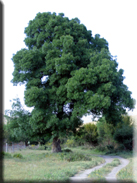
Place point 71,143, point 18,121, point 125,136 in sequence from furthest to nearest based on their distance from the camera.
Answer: point 71,143 < point 125,136 < point 18,121

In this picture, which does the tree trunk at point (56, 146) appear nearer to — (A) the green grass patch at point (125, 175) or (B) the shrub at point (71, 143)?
(A) the green grass patch at point (125, 175)

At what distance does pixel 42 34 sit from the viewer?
16000 millimetres

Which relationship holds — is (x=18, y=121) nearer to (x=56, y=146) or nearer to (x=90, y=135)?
(x=56, y=146)

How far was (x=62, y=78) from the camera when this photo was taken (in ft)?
48.8

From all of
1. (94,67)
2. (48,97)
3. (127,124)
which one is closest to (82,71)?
(94,67)

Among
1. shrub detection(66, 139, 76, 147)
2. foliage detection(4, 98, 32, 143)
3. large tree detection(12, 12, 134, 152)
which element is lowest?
shrub detection(66, 139, 76, 147)

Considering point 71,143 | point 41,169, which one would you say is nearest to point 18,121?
point 41,169

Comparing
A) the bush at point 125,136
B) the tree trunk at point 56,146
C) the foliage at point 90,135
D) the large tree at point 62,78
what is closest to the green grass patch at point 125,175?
the large tree at point 62,78

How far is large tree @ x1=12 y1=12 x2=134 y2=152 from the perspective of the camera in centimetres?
1317

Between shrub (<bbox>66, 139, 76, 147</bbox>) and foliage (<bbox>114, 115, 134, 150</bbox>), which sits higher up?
foliage (<bbox>114, 115, 134, 150</bbox>)

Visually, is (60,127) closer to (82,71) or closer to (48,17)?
(82,71)

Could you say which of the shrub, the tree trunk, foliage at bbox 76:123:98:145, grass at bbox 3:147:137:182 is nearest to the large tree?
the tree trunk

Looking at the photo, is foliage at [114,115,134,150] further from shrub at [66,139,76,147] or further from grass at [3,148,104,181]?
shrub at [66,139,76,147]

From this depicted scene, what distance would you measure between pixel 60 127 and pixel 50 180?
26.4 ft
